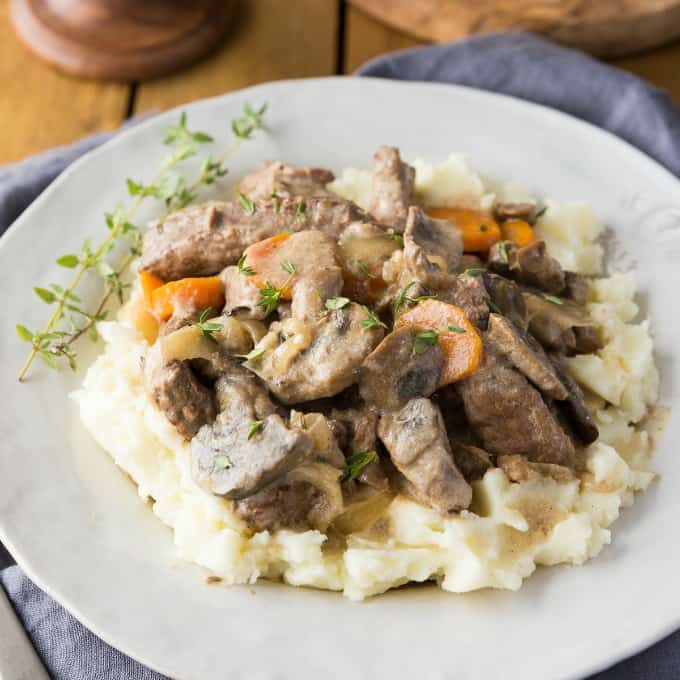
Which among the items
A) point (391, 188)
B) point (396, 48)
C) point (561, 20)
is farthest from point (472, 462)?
point (396, 48)

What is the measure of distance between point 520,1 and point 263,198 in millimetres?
3486

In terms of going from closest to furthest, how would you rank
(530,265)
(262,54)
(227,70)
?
(530,265) < (227,70) < (262,54)

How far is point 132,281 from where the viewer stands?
19.1 feet

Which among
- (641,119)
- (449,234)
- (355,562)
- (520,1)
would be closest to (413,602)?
(355,562)

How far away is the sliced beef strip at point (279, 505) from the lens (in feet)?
14.7

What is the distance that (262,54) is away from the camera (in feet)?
27.6

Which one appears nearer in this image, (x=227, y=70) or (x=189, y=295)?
(x=189, y=295)

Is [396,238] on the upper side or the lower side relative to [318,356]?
upper

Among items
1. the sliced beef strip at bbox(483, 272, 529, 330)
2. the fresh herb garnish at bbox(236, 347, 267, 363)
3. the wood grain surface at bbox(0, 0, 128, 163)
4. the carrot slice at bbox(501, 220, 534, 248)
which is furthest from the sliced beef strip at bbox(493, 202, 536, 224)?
the wood grain surface at bbox(0, 0, 128, 163)

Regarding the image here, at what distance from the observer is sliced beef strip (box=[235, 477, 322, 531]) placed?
14.7 feet

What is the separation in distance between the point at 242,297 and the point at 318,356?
0.60 meters

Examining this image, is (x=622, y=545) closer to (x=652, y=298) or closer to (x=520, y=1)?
(x=652, y=298)

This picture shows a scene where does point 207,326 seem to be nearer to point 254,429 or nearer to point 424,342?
point 254,429

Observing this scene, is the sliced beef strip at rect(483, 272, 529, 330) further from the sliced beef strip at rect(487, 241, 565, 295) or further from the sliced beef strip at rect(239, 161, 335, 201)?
the sliced beef strip at rect(239, 161, 335, 201)
